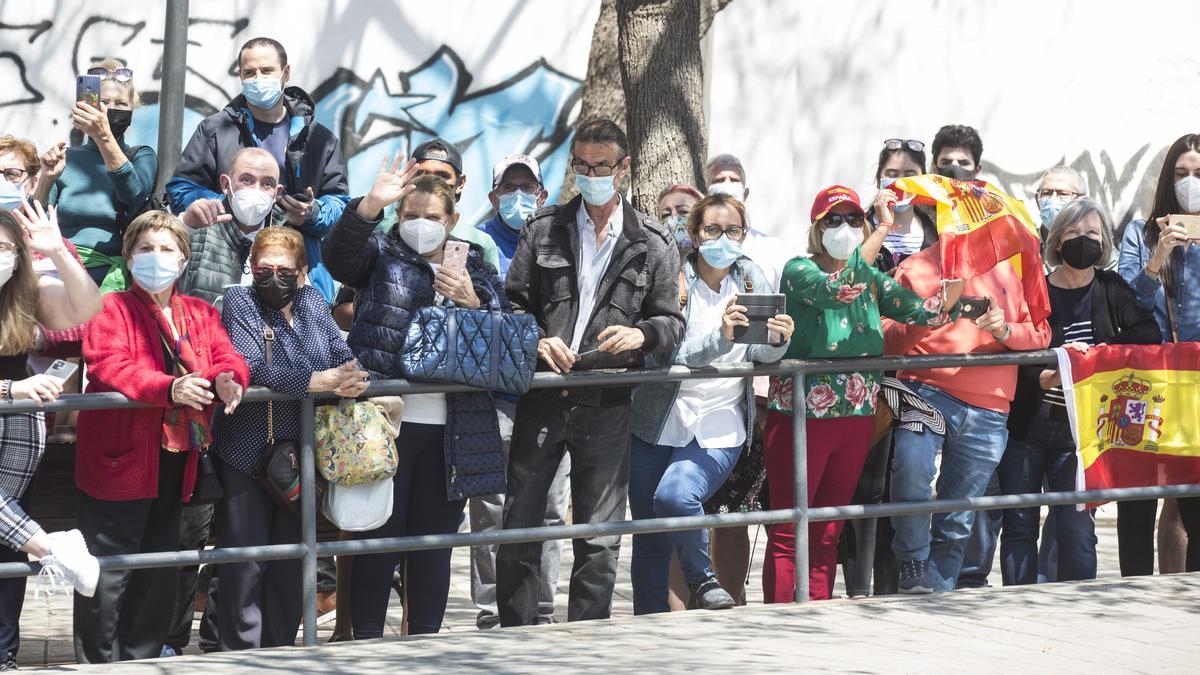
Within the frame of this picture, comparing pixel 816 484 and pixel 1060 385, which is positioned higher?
pixel 1060 385

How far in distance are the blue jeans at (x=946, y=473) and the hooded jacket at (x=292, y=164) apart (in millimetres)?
2576

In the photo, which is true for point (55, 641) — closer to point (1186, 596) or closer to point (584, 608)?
point (584, 608)

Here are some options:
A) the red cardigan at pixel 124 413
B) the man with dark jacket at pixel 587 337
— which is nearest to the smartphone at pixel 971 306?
the man with dark jacket at pixel 587 337

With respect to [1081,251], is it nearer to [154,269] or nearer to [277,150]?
[277,150]

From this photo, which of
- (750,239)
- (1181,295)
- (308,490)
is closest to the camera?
(308,490)

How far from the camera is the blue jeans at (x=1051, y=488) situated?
7.91m

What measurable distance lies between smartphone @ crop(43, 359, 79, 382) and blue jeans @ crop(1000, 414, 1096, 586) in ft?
13.3

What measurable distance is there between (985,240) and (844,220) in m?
0.77

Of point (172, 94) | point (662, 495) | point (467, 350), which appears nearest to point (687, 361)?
point (662, 495)

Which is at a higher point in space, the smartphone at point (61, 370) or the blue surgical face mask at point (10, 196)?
the blue surgical face mask at point (10, 196)

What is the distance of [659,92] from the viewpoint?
10.2 metres

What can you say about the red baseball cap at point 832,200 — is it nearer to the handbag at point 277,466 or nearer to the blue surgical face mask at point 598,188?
the blue surgical face mask at point 598,188

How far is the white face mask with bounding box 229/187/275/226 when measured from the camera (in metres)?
7.11

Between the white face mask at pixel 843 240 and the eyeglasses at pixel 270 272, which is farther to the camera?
the white face mask at pixel 843 240
